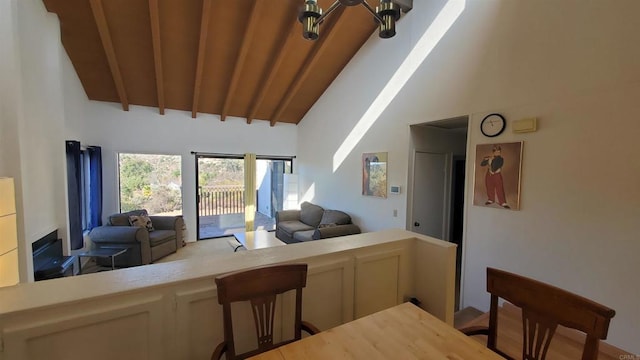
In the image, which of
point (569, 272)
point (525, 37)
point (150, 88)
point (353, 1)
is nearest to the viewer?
point (353, 1)

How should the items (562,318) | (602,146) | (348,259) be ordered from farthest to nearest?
1. (602,146)
2. (348,259)
3. (562,318)

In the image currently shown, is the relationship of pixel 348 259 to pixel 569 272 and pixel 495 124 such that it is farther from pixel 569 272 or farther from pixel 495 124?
pixel 495 124

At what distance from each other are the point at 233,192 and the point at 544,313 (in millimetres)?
6059

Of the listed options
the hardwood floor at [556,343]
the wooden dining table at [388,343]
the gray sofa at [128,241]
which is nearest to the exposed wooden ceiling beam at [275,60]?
the gray sofa at [128,241]

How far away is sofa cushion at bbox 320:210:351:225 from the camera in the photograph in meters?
4.56

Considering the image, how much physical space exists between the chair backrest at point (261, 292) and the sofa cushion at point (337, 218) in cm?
325

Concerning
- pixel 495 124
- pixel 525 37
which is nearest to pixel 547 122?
pixel 495 124

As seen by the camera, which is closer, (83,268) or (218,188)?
(83,268)

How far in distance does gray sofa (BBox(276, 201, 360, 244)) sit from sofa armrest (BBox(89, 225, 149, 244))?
8.03ft

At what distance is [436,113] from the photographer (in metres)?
3.17

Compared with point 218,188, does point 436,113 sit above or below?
above

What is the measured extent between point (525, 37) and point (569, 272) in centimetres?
215

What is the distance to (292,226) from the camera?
5.25 m

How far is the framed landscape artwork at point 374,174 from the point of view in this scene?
13.0 feet
